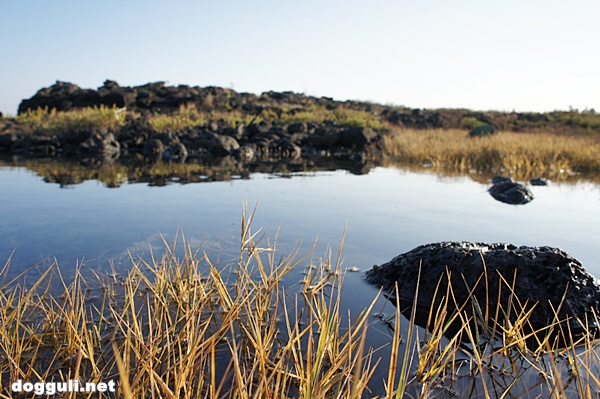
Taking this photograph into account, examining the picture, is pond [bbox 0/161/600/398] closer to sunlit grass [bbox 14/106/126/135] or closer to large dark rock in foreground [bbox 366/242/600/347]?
large dark rock in foreground [bbox 366/242/600/347]

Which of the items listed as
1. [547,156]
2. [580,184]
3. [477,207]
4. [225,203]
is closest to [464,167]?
[547,156]

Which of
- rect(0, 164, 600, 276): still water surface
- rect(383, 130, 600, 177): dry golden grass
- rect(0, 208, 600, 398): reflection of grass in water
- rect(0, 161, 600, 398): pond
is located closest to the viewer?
rect(0, 208, 600, 398): reflection of grass in water

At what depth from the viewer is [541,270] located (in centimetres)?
295

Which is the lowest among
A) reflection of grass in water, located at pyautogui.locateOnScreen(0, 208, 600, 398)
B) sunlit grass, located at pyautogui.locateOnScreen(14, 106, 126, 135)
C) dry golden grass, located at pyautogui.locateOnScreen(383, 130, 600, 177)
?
reflection of grass in water, located at pyautogui.locateOnScreen(0, 208, 600, 398)

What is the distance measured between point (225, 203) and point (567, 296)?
16.3 ft

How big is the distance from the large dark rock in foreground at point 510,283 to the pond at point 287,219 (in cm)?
41

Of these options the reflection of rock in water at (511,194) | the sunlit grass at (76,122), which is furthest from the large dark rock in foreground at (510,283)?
the sunlit grass at (76,122)

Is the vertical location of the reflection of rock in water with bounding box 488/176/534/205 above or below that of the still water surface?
above

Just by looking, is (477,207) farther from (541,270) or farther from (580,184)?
(580,184)

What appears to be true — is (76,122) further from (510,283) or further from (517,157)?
(510,283)

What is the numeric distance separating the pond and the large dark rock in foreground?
0.41 meters

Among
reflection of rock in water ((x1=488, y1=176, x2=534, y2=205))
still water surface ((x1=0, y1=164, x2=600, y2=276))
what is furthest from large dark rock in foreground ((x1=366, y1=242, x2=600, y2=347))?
reflection of rock in water ((x1=488, y1=176, x2=534, y2=205))

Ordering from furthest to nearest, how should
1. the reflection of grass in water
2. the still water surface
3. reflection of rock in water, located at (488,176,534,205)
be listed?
reflection of rock in water, located at (488,176,534,205)
the still water surface
the reflection of grass in water

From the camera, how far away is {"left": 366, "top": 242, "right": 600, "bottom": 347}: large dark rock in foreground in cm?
282
